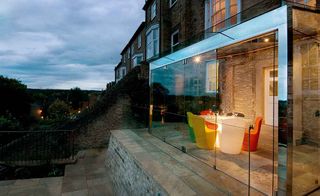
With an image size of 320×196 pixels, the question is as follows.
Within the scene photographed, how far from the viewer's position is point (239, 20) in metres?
3.13

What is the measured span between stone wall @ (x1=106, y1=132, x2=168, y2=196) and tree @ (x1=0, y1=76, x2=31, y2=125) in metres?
13.1

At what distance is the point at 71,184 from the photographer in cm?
560

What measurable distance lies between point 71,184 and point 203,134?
4.11 meters

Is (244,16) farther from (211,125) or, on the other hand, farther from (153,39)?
(153,39)

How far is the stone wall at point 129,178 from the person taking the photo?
10.4ft

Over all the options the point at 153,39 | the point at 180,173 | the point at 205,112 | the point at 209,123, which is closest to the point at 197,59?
the point at 205,112

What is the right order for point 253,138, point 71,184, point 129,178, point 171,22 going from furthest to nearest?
point 171,22 < point 71,184 < point 129,178 < point 253,138

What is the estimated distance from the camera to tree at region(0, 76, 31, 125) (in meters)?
14.8

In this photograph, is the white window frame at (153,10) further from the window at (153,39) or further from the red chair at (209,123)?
the red chair at (209,123)

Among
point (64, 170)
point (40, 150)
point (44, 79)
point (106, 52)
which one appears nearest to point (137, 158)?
point (64, 170)

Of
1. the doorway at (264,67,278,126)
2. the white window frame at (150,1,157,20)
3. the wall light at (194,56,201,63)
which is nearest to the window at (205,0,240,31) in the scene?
the wall light at (194,56,201,63)

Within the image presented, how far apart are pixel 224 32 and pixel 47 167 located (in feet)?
24.1

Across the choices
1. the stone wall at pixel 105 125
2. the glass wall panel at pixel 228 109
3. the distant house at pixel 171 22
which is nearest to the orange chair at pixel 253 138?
the glass wall panel at pixel 228 109

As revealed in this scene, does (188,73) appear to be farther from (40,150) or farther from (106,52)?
(106,52)
